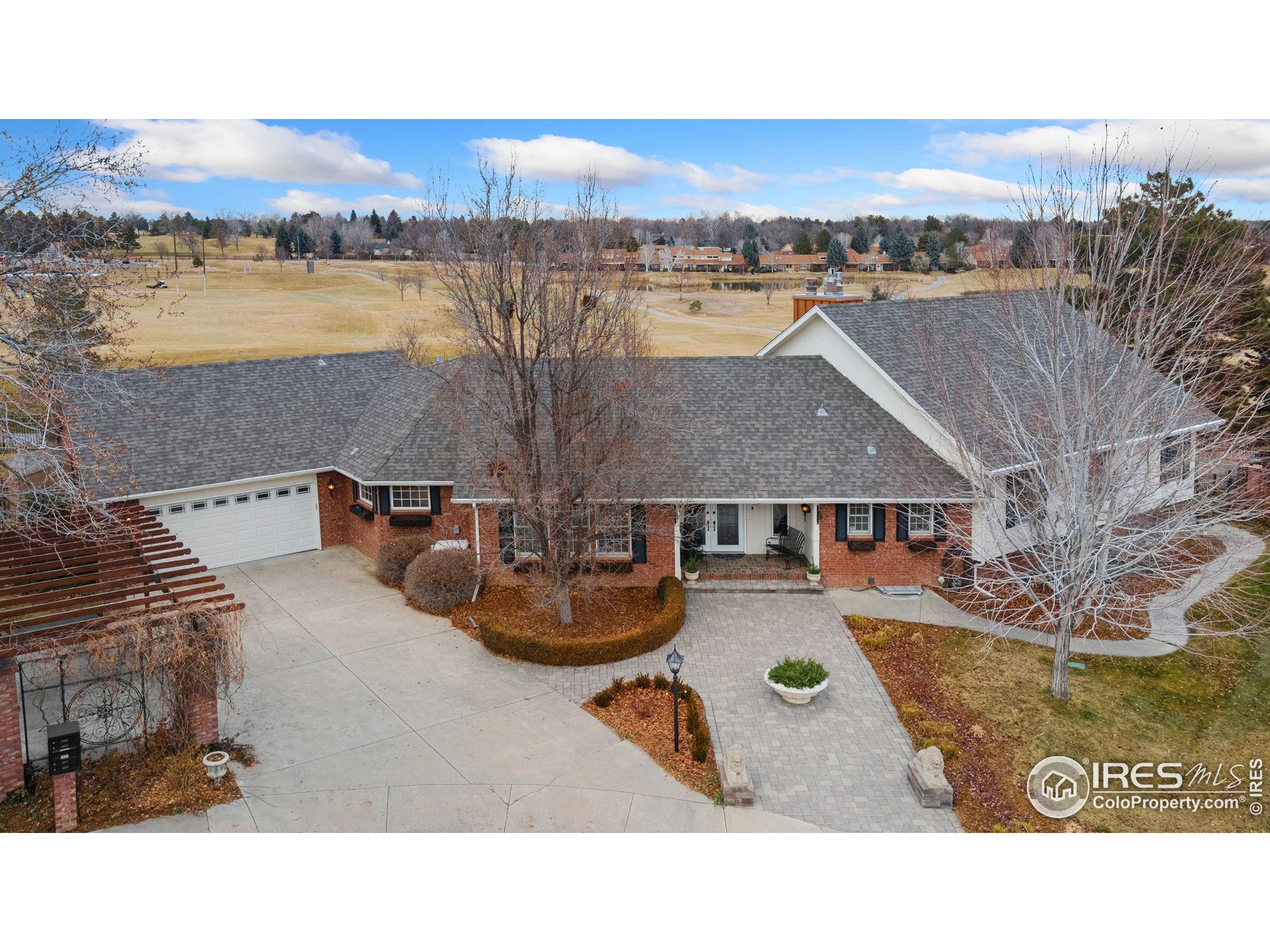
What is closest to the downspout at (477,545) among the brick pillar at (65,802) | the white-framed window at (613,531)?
the white-framed window at (613,531)

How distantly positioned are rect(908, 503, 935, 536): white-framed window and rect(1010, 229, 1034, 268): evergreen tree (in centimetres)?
584

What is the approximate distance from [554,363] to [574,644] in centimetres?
541

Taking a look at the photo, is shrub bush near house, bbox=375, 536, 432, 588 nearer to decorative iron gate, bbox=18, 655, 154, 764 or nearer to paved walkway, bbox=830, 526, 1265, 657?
decorative iron gate, bbox=18, 655, 154, 764

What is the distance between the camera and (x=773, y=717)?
15148 mm

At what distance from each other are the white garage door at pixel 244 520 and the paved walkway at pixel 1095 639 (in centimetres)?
1369

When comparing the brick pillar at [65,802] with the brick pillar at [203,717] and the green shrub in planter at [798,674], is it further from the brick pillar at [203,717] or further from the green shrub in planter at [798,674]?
the green shrub in planter at [798,674]

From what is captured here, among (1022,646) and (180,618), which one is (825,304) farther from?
(180,618)

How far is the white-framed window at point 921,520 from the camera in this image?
20281mm

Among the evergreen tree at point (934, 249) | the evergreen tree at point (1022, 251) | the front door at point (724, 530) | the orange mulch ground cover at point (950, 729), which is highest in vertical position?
the evergreen tree at point (934, 249)

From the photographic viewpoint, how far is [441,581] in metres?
19.8

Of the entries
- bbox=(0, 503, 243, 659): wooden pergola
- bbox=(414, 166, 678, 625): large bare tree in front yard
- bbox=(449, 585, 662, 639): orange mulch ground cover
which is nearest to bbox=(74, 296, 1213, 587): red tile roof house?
bbox=(449, 585, 662, 639): orange mulch ground cover

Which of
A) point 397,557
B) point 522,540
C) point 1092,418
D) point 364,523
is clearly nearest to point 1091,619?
point 1092,418

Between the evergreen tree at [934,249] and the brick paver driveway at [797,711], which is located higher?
the evergreen tree at [934,249]

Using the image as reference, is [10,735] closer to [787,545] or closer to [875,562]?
[787,545]
